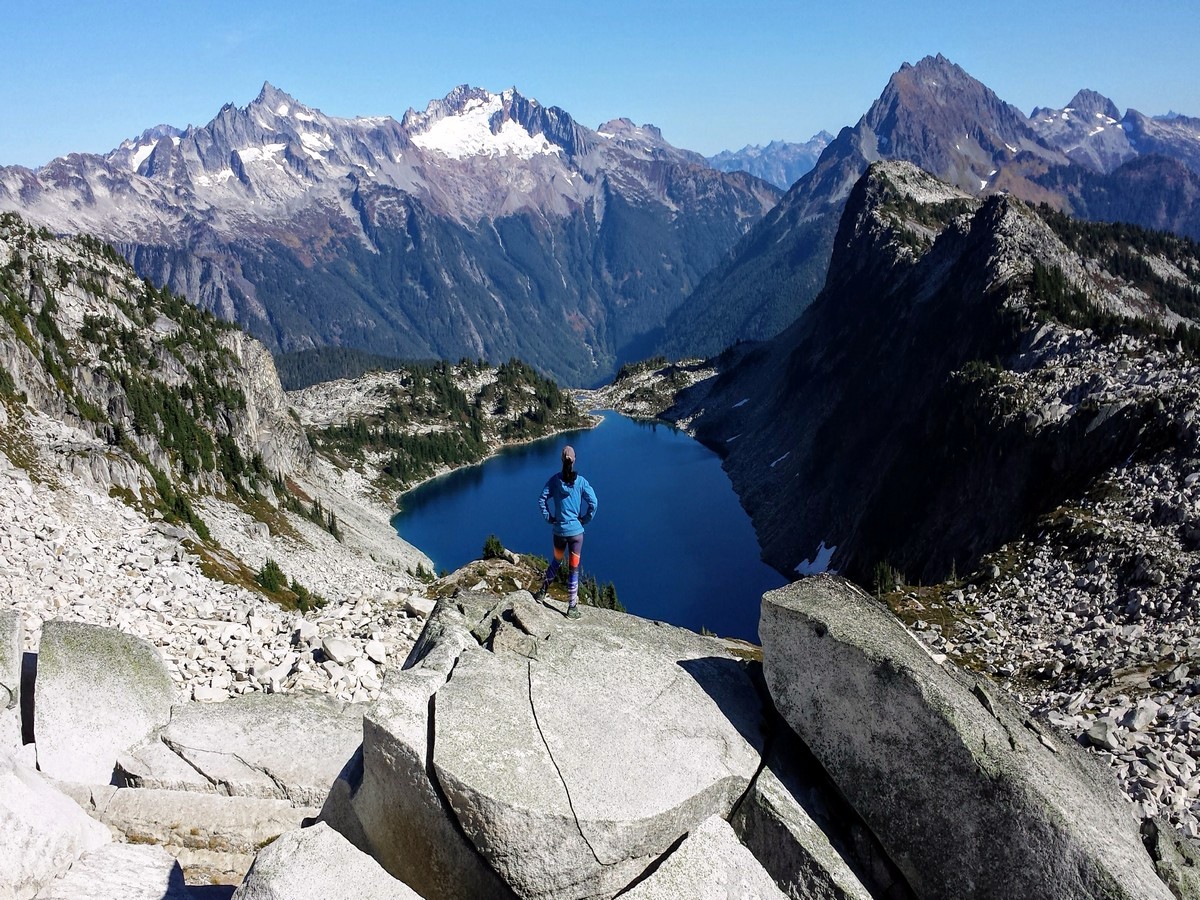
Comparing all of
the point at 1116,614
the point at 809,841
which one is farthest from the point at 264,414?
the point at 809,841

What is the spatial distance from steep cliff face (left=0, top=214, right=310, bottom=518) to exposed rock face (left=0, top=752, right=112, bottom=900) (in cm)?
3367

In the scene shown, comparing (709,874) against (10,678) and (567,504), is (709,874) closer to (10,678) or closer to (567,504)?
(567,504)

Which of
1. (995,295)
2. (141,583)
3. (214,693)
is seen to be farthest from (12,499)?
(995,295)

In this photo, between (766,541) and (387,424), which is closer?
(766,541)

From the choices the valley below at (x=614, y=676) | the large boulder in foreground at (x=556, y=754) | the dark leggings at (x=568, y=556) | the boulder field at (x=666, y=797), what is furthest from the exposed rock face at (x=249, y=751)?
the dark leggings at (x=568, y=556)

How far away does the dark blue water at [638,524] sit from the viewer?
8094cm

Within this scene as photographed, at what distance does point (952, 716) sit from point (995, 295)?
74792 mm

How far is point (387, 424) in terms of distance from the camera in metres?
172

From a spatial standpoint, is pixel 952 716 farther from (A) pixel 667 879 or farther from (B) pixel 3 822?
(B) pixel 3 822

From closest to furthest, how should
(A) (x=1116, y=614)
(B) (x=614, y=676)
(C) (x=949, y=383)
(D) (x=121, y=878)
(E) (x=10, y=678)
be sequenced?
1. (D) (x=121, y=878)
2. (B) (x=614, y=676)
3. (E) (x=10, y=678)
4. (A) (x=1116, y=614)
5. (C) (x=949, y=383)

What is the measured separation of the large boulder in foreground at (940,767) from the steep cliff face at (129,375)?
132 ft

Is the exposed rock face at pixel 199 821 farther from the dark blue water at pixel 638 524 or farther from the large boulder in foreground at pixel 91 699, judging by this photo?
the dark blue water at pixel 638 524

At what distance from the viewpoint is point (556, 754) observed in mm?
11344

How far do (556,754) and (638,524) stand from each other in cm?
10082
